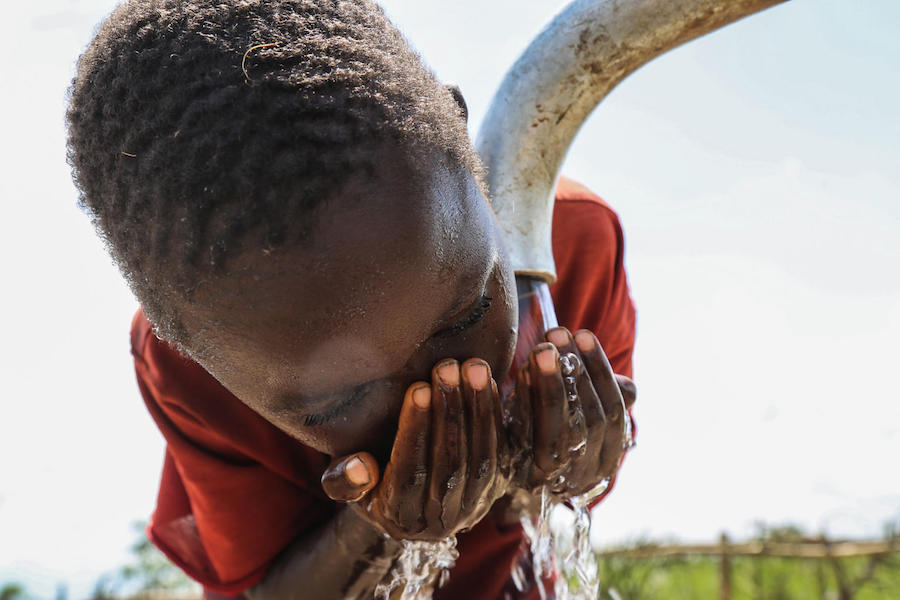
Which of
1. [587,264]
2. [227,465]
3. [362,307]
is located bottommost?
[227,465]

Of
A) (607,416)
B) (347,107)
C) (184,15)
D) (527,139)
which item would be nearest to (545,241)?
(527,139)

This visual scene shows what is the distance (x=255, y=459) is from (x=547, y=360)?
2.24 ft

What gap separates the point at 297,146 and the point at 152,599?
2.92 m

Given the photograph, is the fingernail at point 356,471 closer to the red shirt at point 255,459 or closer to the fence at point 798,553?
the red shirt at point 255,459

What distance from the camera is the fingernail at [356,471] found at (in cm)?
91

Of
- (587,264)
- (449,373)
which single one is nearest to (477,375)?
(449,373)

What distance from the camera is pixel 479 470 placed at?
3.18 feet

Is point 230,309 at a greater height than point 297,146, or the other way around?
point 297,146

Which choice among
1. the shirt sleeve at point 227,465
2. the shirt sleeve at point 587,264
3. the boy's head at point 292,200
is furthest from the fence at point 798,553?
the boy's head at point 292,200

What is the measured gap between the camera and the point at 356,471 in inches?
36.0

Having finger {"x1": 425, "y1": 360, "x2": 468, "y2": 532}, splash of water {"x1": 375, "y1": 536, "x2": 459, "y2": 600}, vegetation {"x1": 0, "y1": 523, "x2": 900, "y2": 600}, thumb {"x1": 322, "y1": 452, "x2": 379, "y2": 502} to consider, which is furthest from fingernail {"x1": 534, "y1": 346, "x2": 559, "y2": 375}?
vegetation {"x1": 0, "y1": 523, "x2": 900, "y2": 600}

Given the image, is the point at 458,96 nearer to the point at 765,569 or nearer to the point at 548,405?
the point at 548,405

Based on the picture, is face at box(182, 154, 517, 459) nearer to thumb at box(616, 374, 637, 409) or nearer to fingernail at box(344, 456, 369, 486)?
fingernail at box(344, 456, 369, 486)

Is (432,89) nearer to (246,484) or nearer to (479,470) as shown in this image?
(479,470)
